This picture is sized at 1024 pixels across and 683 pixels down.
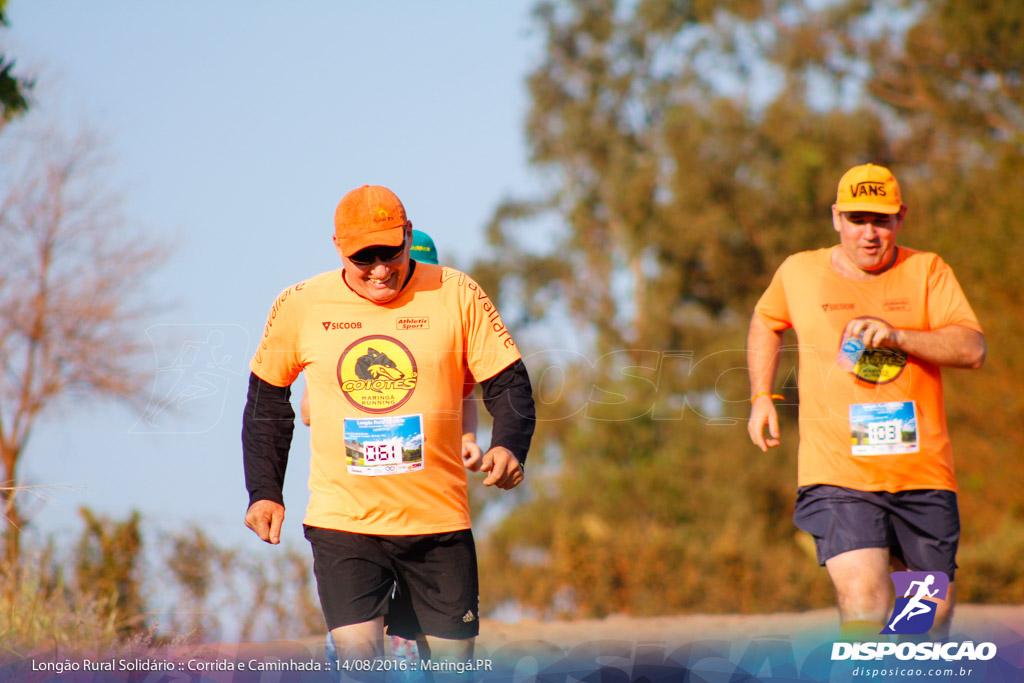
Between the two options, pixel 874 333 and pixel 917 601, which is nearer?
pixel 874 333

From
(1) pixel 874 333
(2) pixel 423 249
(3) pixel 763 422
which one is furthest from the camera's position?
(2) pixel 423 249

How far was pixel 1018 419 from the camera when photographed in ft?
57.3

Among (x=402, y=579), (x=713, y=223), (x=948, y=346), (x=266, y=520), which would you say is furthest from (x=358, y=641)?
(x=713, y=223)

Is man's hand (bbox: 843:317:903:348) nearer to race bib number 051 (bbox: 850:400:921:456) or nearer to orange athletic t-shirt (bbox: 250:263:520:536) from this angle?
race bib number 051 (bbox: 850:400:921:456)

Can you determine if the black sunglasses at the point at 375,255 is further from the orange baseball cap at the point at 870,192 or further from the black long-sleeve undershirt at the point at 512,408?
the orange baseball cap at the point at 870,192

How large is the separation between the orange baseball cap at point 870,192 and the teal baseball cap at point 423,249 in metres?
2.31

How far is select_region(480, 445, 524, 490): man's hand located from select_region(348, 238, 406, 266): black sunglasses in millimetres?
850

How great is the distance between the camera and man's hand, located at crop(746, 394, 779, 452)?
5.20 meters

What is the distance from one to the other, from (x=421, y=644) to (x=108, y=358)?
314 inches

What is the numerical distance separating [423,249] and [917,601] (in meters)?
3.15

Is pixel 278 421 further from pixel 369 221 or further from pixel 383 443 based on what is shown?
pixel 369 221

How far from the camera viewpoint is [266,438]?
15.2ft

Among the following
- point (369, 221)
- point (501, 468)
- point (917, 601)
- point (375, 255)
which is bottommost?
point (917, 601)

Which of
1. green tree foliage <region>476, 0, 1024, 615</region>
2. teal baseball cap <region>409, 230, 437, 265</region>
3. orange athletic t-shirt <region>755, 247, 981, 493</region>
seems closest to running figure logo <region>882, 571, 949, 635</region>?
orange athletic t-shirt <region>755, 247, 981, 493</region>
